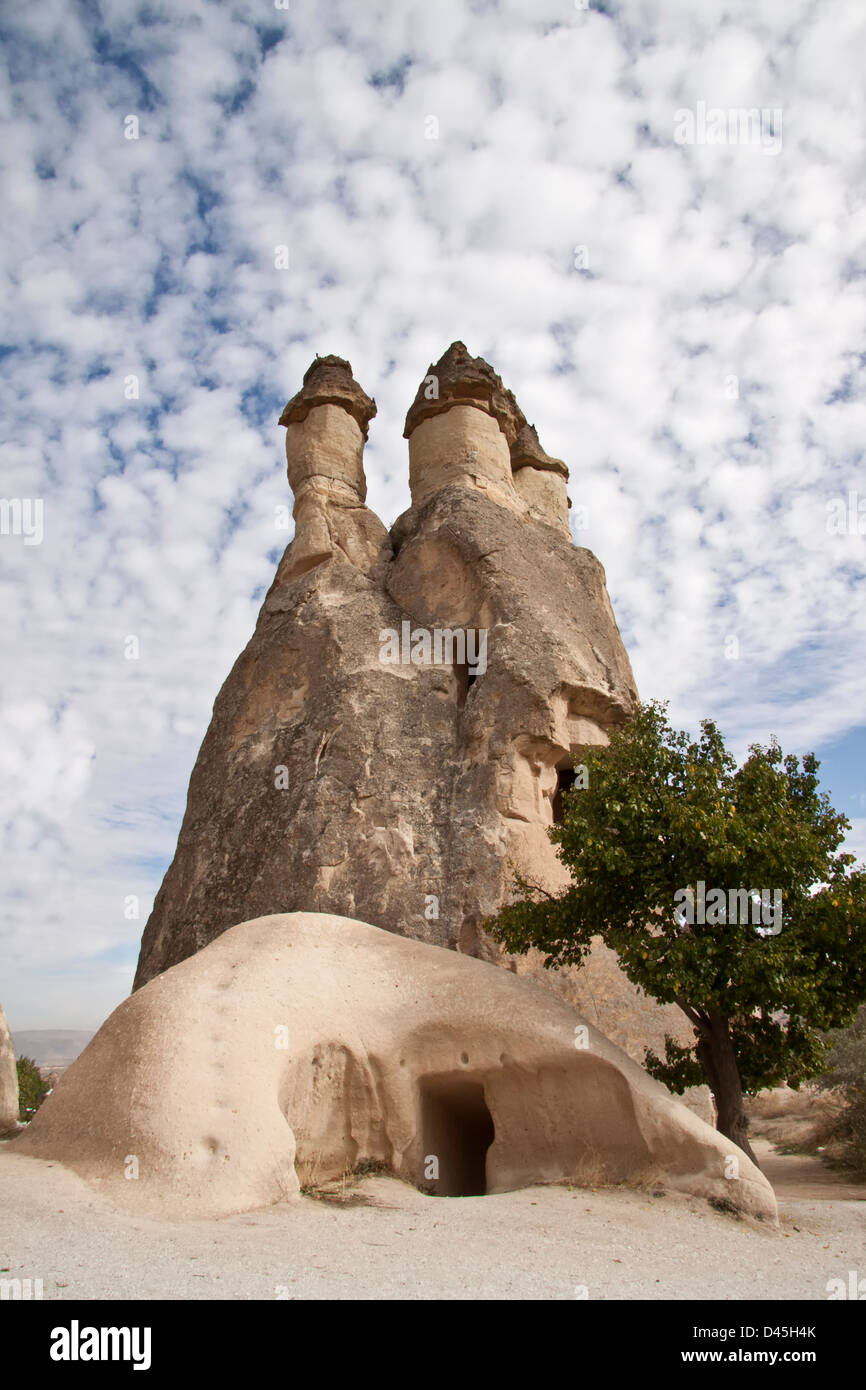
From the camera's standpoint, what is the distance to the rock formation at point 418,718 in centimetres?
1455

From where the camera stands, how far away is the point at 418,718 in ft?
55.2

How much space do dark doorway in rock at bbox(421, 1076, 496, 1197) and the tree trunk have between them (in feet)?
8.80

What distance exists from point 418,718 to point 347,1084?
26.9 feet

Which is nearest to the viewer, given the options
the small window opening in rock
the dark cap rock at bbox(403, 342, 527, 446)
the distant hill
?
the small window opening in rock

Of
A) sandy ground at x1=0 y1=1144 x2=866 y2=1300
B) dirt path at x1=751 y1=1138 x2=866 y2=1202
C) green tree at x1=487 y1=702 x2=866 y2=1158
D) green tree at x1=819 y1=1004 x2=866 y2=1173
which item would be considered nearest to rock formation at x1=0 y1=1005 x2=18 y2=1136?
sandy ground at x1=0 y1=1144 x2=866 y2=1300

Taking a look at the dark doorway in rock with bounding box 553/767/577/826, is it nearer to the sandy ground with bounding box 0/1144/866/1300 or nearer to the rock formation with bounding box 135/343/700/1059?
the rock formation with bounding box 135/343/700/1059

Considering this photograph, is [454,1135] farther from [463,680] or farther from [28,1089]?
[28,1089]

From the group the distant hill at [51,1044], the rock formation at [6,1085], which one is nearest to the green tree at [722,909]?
the rock formation at [6,1085]

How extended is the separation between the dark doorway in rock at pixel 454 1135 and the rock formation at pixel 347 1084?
42 mm

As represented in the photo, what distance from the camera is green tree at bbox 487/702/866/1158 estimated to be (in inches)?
396

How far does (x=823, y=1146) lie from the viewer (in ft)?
66.4

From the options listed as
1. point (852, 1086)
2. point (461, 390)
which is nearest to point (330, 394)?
point (461, 390)
